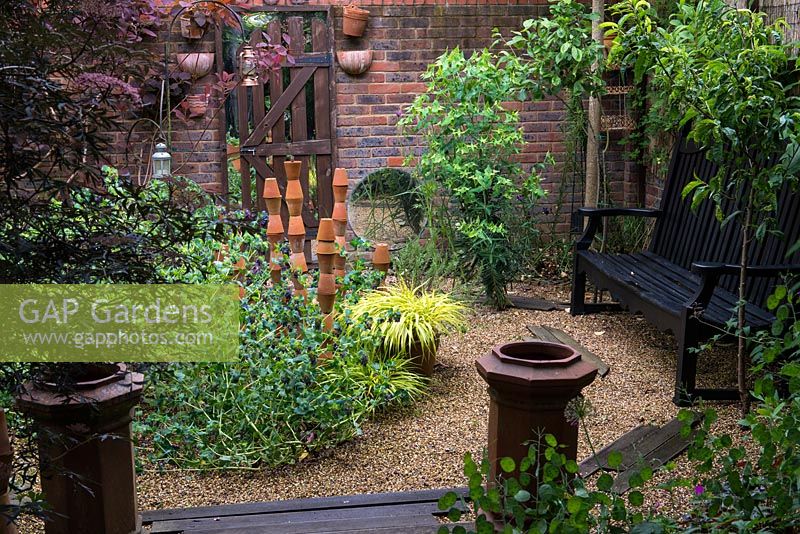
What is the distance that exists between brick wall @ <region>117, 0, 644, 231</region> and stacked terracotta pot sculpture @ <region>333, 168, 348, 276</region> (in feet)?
8.31

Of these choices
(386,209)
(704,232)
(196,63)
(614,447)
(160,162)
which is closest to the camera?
(614,447)

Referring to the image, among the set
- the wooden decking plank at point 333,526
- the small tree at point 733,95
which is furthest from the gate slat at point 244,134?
the wooden decking plank at point 333,526

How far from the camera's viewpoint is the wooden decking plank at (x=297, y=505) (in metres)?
3.10

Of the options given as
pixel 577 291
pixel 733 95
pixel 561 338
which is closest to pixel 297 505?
pixel 733 95

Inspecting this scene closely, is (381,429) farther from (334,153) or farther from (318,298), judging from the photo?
(334,153)

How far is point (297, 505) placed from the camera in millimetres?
3176

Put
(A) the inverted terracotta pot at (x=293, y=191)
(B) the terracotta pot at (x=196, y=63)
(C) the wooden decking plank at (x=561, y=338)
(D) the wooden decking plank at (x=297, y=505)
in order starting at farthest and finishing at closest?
(B) the terracotta pot at (x=196, y=63)
(C) the wooden decking plank at (x=561, y=338)
(A) the inverted terracotta pot at (x=293, y=191)
(D) the wooden decking plank at (x=297, y=505)

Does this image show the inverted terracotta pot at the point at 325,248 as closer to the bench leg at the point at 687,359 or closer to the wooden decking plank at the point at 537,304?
the bench leg at the point at 687,359

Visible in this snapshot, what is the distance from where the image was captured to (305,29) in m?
7.62

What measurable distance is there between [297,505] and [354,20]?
15.3 feet

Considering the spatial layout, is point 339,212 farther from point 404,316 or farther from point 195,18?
point 195,18

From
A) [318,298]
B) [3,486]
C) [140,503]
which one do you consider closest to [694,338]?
[318,298]

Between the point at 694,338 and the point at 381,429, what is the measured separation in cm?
156

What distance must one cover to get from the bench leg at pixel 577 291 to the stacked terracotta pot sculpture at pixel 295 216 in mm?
2179
